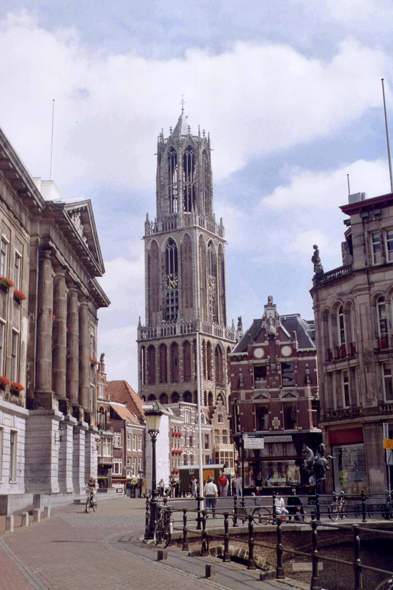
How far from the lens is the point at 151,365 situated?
456ft

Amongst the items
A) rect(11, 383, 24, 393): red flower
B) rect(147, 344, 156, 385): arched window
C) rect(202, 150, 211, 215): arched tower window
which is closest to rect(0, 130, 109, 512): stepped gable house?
rect(11, 383, 24, 393): red flower

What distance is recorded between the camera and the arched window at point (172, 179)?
15075cm

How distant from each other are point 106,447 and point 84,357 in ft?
123

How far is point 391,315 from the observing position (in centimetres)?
4553

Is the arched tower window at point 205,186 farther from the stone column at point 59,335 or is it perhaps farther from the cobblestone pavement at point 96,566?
the cobblestone pavement at point 96,566

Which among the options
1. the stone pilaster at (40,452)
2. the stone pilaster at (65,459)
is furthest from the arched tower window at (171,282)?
the stone pilaster at (40,452)

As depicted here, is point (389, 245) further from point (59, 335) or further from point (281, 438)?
point (281, 438)

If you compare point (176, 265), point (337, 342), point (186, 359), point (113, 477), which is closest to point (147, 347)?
point (186, 359)

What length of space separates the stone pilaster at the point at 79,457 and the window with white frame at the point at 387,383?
70.3 feet

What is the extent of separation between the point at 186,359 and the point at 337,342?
289ft

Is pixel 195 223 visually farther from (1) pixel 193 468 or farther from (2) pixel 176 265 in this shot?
(1) pixel 193 468

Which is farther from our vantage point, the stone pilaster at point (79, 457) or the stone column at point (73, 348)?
the stone column at point (73, 348)

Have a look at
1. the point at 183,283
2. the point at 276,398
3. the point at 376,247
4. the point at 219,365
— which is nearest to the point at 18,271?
the point at 376,247

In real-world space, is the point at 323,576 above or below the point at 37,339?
below
